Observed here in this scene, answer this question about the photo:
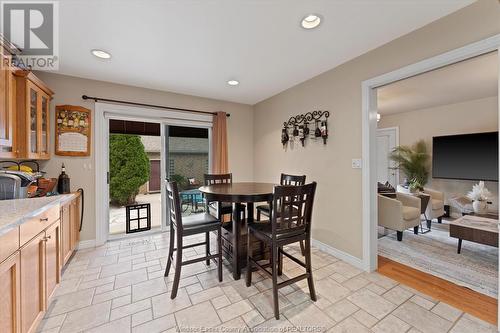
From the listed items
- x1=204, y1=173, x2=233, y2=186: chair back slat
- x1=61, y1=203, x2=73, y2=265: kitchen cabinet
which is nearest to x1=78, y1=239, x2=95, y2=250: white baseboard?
x1=61, y1=203, x2=73, y2=265: kitchen cabinet

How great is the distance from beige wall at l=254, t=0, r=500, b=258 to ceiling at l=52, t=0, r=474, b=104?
11 centimetres

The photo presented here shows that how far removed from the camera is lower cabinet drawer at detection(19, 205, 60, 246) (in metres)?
1.21

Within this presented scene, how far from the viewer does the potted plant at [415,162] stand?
4793 millimetres

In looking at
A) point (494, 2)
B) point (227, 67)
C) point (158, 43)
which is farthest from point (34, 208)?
point (494, 2)

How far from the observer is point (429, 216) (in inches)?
149

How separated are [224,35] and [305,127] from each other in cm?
168

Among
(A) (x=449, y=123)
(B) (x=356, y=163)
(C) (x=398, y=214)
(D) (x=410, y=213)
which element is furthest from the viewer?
(A) (x=449, y=123)

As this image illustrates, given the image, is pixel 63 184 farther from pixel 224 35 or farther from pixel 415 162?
pixel 415 162

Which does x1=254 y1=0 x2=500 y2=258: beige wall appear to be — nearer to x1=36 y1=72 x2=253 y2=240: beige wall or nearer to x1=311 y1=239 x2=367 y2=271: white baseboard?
x1=311 y1=239 x2=367 y2=271: white baseboard

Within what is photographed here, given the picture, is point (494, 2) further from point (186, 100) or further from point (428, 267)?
point (186, 100)

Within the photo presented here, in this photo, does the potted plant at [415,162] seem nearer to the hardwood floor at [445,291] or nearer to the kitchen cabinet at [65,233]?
the hardwood floor at [445,291]

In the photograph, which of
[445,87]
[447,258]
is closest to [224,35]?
[447,258]

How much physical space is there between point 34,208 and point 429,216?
5297 millimetres

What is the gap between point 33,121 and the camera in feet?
7.55
